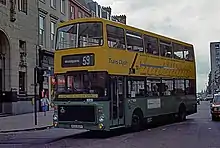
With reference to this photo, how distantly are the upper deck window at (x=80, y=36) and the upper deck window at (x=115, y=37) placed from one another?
0.45 m

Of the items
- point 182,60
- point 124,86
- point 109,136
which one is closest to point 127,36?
point 124,86

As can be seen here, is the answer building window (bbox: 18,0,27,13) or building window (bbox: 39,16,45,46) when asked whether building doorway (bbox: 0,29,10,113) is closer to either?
building window (bbox: 18,0,27,13)

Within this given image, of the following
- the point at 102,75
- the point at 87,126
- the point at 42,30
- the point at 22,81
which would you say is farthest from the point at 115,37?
the point at 42,30

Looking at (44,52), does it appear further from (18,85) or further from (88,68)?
(88,68)

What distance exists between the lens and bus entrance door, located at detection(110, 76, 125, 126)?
17297 millimetres

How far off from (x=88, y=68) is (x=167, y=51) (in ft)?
23.9

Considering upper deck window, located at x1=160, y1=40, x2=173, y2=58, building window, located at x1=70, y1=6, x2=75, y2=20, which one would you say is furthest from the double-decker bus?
building window, located at x1=70, y1=6, x2=75, y2=20

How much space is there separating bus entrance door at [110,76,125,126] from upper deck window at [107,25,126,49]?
1.32 meters

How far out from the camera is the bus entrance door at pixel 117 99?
1730cm

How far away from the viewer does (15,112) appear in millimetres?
31875

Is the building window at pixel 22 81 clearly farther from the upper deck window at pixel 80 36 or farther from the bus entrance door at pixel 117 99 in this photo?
the bus entrance door at pixel 117 99

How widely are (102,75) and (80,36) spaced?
1.91 meters

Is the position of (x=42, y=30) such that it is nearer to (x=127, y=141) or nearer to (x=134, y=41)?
(x=134, y=41)

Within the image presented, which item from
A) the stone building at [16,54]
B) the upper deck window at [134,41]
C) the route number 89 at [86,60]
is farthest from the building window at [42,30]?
the route number 89 at [86,60]
